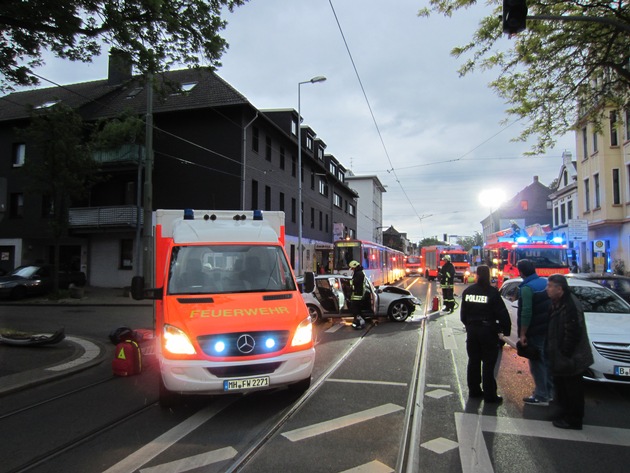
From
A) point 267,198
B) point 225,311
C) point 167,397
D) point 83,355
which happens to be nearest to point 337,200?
point 267,198

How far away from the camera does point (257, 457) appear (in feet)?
12.8

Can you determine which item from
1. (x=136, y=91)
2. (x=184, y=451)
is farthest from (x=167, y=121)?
(x=184, y=451)

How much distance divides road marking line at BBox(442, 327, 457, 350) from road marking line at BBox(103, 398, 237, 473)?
5.08m

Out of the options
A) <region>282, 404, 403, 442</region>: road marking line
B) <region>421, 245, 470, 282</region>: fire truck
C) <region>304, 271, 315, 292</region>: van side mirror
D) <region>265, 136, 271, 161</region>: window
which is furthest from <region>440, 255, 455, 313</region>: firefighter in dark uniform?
<region>421, 245, 470, 282</region>: fire truck

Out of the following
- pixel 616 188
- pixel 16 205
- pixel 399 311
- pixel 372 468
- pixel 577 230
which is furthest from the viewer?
pixel 16 205

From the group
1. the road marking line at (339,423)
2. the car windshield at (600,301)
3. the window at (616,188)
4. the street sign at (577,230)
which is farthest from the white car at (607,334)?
the window at (616,188)

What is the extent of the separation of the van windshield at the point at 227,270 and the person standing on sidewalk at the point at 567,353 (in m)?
3.22

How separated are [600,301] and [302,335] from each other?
16.2 feet

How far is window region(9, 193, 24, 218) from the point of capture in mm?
27719

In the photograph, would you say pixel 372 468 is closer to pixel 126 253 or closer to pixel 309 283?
pixel 309 283

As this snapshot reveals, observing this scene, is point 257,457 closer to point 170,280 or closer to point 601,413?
point 170,280

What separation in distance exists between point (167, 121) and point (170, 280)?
2180 cm

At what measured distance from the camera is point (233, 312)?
5145mm

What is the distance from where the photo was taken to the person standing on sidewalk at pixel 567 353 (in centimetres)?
464
